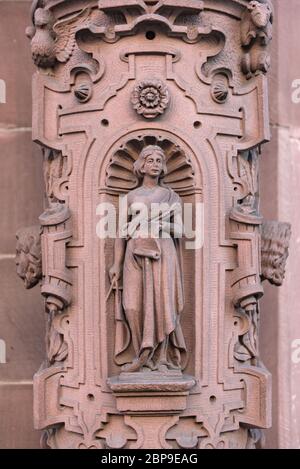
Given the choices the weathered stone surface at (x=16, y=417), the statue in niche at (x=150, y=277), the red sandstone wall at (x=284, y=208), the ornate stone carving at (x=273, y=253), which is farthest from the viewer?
the red sandstone wall at (x=284, y=208)

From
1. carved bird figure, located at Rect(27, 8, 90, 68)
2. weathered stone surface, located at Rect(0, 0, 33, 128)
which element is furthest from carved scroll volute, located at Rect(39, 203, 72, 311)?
weathered stone surface, located at Rect(0, 0, 33, 128)

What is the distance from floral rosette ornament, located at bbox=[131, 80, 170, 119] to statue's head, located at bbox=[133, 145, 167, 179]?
0.52ft

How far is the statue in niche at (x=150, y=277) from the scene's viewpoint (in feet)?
15.1

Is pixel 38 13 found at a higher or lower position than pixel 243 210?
higher

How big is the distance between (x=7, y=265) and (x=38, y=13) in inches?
54.9

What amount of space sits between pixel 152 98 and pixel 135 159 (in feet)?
0.98

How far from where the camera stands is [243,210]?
4.76 meters

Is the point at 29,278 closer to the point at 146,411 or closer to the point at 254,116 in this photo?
the point at 146,411

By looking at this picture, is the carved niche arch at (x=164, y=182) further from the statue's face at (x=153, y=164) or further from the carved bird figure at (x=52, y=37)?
the carved bird figure at (x=52, y=37)

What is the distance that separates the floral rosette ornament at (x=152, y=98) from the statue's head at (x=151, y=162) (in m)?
0.16

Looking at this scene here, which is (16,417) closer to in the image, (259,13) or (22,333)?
(22,333)

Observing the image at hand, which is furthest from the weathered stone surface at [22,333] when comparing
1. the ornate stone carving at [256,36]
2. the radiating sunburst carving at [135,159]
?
the ornate stone carving at [256,36]
